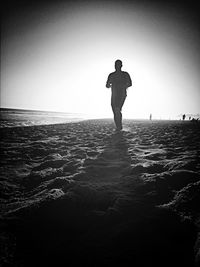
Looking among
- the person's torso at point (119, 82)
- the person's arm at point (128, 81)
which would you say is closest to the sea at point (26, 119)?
the person's torso at point (119, 82)

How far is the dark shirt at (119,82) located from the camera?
764 centimetres

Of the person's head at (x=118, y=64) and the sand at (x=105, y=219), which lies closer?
the sand at (x=105, y=219)

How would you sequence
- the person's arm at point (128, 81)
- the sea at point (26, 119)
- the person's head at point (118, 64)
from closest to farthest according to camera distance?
the person's head at point (118, 64) → the person's arm at point (128, 81) → the sea at point (26, 119)

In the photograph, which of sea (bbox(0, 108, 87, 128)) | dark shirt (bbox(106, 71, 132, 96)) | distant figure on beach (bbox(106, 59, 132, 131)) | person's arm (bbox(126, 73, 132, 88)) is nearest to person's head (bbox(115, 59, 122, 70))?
distant figure on beach (bbox(106, 59, 132, 131))

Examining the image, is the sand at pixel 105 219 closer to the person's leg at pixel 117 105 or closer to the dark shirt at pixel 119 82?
the person's leg at pixel 117 105

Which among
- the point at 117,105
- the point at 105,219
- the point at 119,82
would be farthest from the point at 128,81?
the point at 105,219

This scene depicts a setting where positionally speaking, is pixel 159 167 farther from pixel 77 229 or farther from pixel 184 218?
pixel 77 229

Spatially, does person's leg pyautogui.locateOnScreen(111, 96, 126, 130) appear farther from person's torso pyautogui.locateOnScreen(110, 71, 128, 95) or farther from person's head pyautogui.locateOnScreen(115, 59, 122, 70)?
person's head pyautogui.locateOnScreen(115, 59, 122, 70)

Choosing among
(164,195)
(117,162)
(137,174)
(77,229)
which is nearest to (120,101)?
(117,162)

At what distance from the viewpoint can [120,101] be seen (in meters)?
7.64

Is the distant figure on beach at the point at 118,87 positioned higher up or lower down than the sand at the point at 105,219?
higher up

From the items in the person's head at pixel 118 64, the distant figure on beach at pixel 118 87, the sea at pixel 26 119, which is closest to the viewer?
the person's head at pixel 118 64

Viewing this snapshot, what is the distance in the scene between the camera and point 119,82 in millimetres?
7637

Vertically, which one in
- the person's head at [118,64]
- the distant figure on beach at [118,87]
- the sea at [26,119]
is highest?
the person's head at [118,64]
